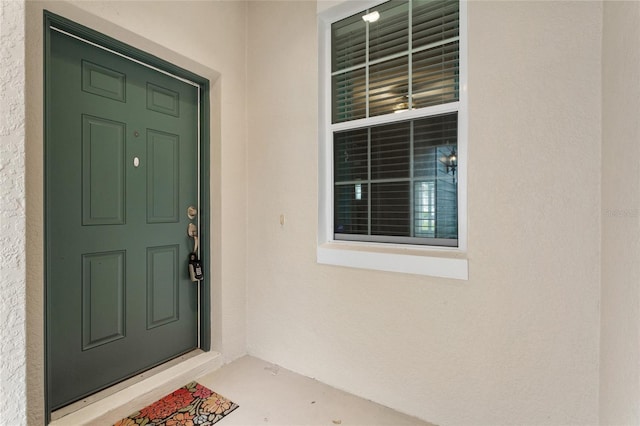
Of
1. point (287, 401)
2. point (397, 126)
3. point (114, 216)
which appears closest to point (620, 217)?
point (397, 126)

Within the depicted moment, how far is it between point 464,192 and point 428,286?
546 mm

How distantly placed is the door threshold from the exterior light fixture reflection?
256 centimetres

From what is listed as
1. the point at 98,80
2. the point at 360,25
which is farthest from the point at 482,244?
the point at 98,80

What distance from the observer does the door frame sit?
149 centimetres

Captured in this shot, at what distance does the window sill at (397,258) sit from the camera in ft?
5.22

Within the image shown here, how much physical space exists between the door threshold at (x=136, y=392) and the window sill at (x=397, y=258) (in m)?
1.13

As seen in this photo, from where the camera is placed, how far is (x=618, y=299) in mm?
1068

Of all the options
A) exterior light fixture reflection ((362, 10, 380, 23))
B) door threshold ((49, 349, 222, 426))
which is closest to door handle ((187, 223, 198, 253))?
door threshold ((49, 349, 222, 426))

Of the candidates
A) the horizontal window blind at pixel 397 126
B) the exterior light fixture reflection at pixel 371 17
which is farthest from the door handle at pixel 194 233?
the exterior light fixture reflection at pixel 371 17

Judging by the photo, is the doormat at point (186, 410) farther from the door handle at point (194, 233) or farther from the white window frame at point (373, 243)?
the white window frame at point (373, 243)

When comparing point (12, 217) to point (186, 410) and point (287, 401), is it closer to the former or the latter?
point (186, 410)

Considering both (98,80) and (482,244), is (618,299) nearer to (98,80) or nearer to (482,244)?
(482,244)

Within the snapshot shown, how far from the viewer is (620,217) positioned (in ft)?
3.48

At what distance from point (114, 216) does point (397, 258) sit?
172 cm
